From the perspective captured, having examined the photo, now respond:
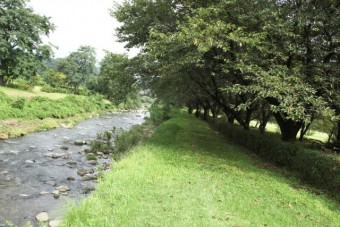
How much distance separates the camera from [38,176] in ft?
49.2

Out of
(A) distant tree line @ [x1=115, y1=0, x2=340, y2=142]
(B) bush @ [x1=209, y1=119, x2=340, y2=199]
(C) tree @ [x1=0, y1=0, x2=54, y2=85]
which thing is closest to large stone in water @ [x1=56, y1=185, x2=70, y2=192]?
(A) distant tree line @ [x1=115, y1=0, x2=340, y2=142]

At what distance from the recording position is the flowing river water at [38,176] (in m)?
10.7

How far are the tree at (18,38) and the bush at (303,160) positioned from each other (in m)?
37.5

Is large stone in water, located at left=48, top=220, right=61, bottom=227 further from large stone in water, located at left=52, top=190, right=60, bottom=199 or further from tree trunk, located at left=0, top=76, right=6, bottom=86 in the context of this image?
tree trunk, located at left=0, top=76, right=6, bottom=86

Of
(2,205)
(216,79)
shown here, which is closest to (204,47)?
(216,79)

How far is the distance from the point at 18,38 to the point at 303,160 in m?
43.3

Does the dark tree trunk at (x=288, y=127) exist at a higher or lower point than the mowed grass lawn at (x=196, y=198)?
higher

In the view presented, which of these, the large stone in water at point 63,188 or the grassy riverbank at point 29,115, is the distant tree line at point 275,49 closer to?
the large stone in water at point 63,188

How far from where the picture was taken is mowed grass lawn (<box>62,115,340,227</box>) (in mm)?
7750

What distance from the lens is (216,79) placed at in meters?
21.8

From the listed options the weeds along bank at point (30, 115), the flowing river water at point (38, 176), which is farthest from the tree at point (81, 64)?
the flowing river water at point (38, 176)

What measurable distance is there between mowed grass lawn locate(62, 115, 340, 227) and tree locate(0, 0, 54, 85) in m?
36.9

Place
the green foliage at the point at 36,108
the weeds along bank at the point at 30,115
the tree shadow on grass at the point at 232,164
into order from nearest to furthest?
the tree shadow on grass at the point at 232,164 < the weeds along bank at the point at 30,115 < the green foliage at the point at 36,108

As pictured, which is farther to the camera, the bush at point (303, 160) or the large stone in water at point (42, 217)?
the bush at point (303, 160)
